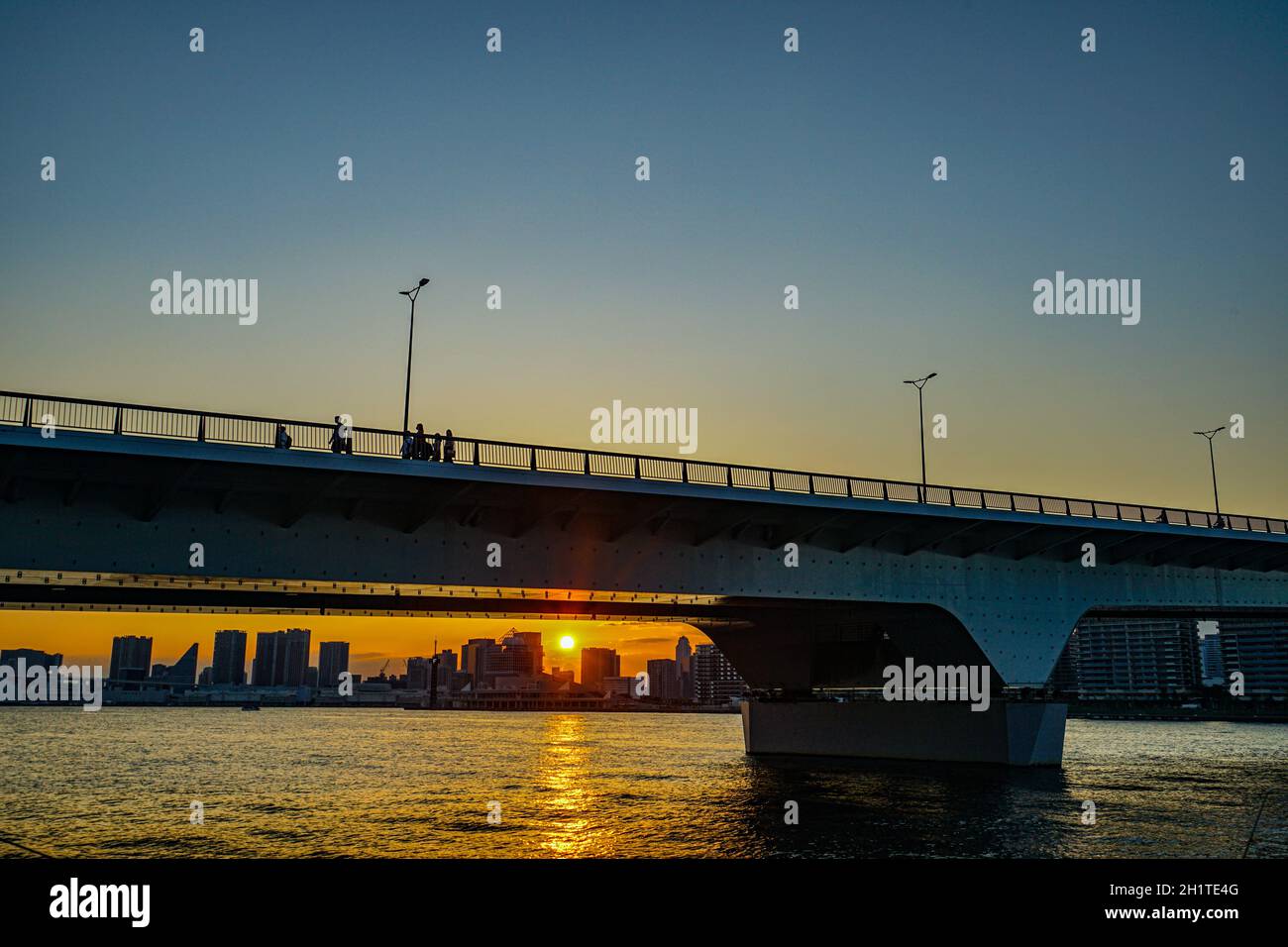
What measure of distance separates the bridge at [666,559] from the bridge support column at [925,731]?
12 cm

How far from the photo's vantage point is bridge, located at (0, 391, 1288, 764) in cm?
3128

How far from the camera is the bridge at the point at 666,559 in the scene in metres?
31.3

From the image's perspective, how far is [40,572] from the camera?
30.8m

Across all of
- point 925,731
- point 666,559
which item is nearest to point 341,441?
point 666,559

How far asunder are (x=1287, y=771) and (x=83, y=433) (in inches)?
2577

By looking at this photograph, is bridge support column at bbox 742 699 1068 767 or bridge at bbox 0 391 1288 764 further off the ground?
bridge at bbox 0 391 1288 764

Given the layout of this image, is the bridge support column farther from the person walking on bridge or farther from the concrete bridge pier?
the person walking on bridge

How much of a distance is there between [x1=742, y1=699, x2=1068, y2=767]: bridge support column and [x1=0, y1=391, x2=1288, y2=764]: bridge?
0.12 meters

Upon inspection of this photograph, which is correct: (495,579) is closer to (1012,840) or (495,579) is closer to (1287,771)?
(1012,840)

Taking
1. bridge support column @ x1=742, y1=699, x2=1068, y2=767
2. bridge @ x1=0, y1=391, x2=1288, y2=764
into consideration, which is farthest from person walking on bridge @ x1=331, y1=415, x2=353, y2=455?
bridge support column @ x1=742, y1=699, x2=1068, y2=767

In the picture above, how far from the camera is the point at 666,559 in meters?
40.8

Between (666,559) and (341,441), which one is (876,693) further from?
(341,441)

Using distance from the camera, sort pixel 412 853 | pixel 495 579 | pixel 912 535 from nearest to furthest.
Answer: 1. pixel 412 853
2. pixel 495 579
3. pixel 912 535
